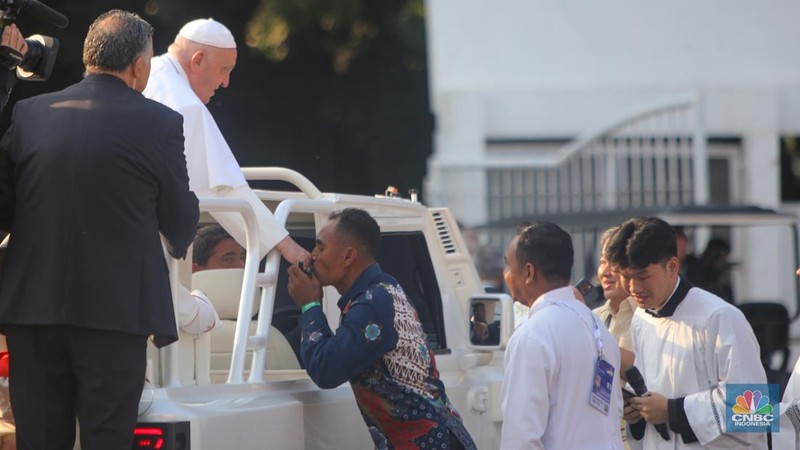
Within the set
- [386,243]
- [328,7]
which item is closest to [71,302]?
[386,243]

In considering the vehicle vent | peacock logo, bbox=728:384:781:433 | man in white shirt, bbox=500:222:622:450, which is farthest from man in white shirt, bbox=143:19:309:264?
peacock logo, bbox=728:384:781:433

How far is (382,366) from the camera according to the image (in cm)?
481

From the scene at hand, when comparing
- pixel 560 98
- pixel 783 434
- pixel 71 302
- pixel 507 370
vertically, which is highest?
pixel 560 98

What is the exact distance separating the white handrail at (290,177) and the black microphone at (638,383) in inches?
56.0

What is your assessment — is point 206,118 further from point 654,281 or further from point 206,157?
point 654,281

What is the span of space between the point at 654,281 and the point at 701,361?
33cm

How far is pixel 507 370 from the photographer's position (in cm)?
454

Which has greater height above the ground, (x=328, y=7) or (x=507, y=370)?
(x=328, y=7)

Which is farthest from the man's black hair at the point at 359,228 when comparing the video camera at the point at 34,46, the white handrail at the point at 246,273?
the video camera at the point at 34,46

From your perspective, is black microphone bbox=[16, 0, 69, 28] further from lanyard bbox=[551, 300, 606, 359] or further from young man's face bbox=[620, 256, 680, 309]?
young man's face bbox=[620, 256, 680, 309]

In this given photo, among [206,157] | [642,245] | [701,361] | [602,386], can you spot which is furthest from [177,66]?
[701,361]

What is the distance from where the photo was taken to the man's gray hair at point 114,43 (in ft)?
14.0

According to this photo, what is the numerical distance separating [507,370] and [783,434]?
4.23 ft

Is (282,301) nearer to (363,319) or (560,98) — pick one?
(363,319)
